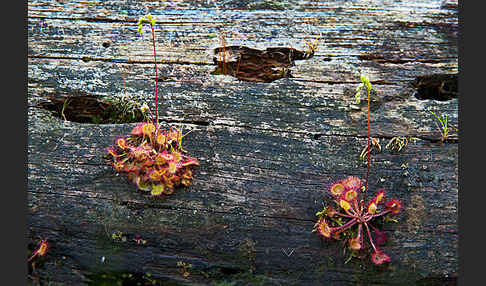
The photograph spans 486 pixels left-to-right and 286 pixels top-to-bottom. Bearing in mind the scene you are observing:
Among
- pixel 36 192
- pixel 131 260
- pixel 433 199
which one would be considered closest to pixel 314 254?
pixel 433 199

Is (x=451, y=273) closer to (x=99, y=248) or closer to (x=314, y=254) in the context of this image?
(x=314, y=254)

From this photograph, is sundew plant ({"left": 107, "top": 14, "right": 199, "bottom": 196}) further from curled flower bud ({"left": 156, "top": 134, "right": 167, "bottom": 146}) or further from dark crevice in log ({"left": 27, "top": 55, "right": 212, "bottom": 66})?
dark crevice in log ({"left": 27, "top": 55, "right": 212, "bottom": 66})

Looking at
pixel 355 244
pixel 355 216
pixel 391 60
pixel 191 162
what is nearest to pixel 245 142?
pixel 191 162

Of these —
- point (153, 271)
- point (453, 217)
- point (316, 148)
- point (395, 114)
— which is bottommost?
point (153, 271)

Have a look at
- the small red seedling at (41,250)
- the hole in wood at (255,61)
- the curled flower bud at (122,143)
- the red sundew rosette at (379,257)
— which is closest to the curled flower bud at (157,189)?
the curled flower bud at (122,143)

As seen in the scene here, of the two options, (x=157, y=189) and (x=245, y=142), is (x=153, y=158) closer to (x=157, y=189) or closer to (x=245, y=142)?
(x=157, y=189)

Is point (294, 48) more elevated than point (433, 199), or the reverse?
point (294, 48)

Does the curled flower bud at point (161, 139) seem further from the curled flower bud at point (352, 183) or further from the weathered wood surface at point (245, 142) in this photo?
the curled flower bud at point (352, 183)
